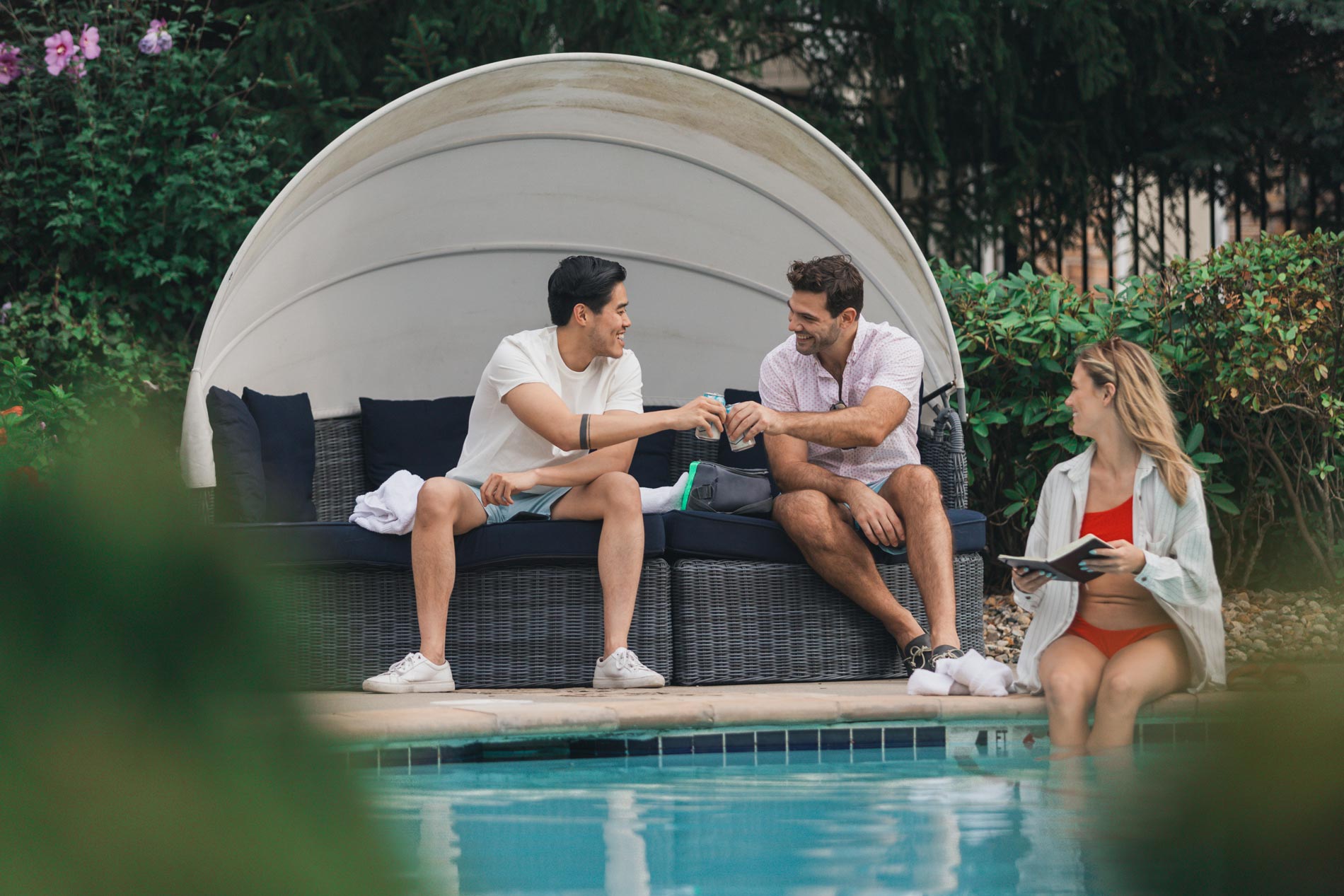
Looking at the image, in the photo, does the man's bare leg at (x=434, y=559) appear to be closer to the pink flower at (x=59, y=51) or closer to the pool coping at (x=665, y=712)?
the pool coping at (x=665, y=712)

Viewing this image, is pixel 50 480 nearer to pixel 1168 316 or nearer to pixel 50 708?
pixel 50 708

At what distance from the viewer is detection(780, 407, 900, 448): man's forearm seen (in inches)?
159

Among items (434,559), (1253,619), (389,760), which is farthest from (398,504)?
(1253,619)

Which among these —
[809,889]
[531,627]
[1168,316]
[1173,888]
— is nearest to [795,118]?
[1168,316]

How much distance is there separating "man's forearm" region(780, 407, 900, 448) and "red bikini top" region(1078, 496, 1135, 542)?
2.71 feet

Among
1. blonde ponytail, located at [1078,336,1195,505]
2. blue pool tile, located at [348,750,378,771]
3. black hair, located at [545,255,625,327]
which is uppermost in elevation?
black hair, located at [545,255,625,327]

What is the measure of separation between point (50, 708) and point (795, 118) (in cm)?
473

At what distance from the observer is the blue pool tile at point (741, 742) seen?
3.27 metres

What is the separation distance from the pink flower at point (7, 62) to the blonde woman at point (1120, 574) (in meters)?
5.02

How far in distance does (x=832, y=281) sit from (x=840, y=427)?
48 centimetres

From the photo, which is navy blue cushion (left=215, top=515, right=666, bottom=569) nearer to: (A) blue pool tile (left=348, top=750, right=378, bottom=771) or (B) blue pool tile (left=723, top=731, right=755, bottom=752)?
(B) blue pool tile (left=723, top=731, right=755, bottom=752)

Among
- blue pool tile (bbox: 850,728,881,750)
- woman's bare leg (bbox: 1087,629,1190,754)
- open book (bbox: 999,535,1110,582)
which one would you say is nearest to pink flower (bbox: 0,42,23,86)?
blue pool tile (bbox: 850,728,881,750)

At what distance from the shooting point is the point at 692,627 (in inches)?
161

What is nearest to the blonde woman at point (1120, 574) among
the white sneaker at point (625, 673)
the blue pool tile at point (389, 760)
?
the white sneaker at point (625, 673)
